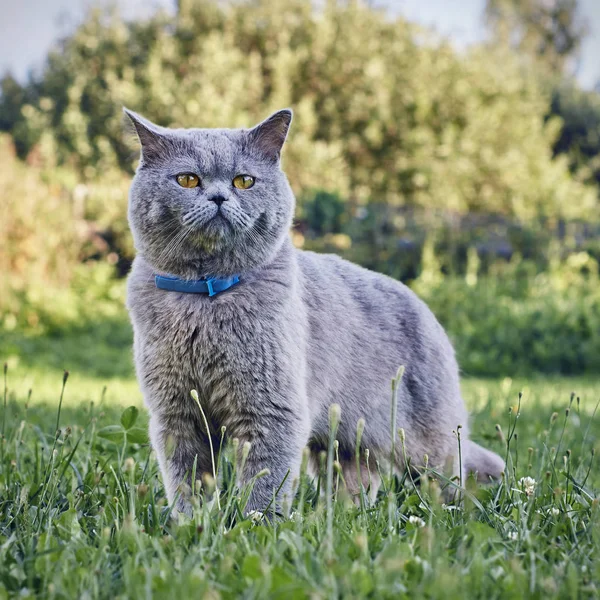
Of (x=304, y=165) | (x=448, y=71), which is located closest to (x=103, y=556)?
(x=304, y=165)

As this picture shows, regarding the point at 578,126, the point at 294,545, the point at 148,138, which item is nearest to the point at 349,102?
the point at 578,126

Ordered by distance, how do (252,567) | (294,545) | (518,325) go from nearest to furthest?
(252,567) → (294,545) → (518,325)

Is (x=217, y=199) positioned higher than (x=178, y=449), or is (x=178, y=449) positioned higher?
(x=217, y=199)

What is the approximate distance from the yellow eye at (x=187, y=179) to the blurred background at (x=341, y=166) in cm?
360

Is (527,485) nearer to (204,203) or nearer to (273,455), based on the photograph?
(273,455)

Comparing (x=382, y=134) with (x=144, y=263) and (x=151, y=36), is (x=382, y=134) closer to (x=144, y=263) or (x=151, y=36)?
(x=151, y=36)

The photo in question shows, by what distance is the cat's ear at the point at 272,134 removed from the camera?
6.75ft

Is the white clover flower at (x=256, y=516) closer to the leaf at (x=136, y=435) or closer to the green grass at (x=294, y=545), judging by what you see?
the green grass at (x=294, y=545)

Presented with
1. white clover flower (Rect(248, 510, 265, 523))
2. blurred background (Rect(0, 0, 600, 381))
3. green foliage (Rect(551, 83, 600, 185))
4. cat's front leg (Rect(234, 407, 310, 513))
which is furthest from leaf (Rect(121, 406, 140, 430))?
green foliage (Rect(551, 83, 600, 185))

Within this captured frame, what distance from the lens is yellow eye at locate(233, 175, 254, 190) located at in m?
1.98

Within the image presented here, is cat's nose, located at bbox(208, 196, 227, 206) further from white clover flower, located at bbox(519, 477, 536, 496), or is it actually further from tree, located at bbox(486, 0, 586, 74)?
tree, located at bbox(486, 0, 586, 74)

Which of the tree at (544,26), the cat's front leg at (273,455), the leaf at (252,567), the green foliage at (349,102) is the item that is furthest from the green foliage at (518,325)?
the tree at (544,26)

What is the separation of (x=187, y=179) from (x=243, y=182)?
16 cm

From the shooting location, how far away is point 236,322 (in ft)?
6.26
